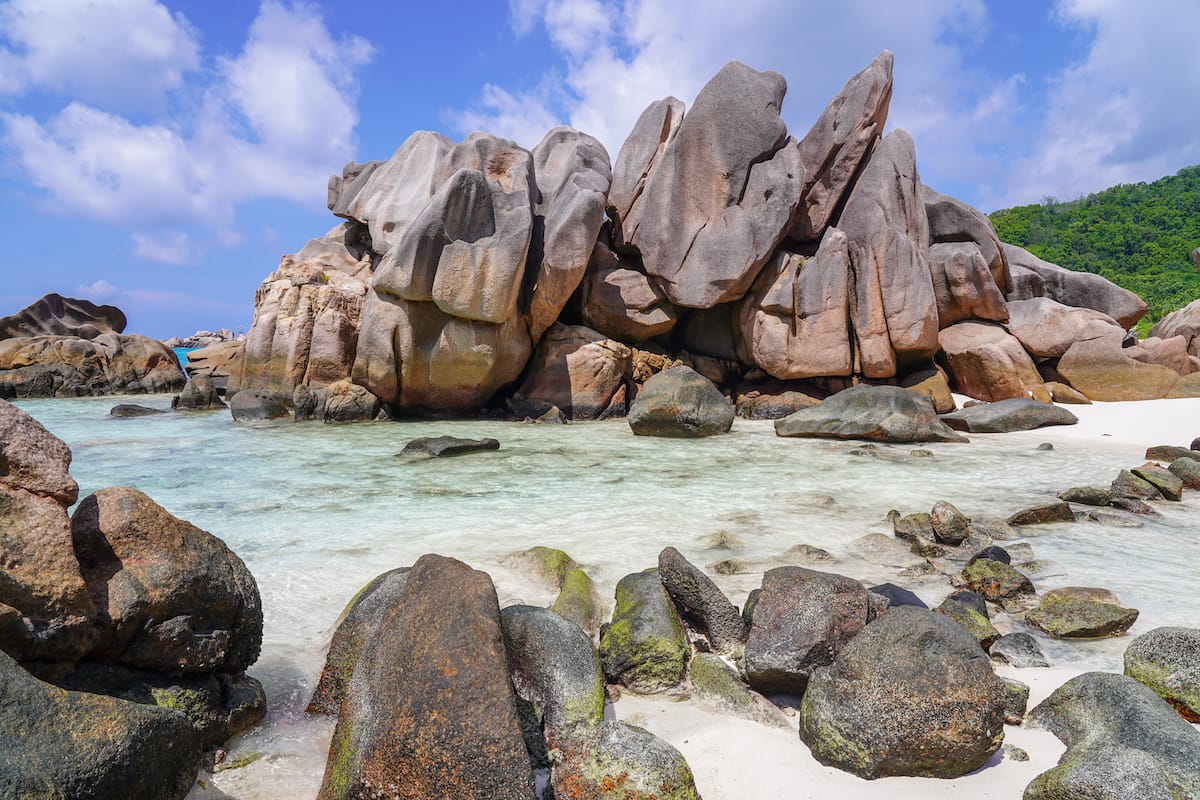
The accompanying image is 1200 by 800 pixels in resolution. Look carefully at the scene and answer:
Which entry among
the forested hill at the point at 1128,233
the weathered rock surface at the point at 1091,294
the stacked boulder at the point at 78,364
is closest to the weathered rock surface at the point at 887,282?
the weathered rock surface at the point at 1091,294

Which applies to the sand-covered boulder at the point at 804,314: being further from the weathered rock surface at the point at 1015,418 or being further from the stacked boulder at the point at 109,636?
the stacked boulder at the point at 109,636

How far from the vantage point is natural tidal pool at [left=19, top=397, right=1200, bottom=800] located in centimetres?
397

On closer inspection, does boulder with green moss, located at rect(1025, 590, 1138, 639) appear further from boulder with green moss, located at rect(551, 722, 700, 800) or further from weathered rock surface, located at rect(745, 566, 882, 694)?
boulder with green moss, located at rect(551, 722, 700, 800)

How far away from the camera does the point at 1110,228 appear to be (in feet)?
125

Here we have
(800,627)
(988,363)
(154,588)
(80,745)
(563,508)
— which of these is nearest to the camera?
(80,745)

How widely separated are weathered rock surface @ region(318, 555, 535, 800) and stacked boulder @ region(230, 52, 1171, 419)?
40.2 ft

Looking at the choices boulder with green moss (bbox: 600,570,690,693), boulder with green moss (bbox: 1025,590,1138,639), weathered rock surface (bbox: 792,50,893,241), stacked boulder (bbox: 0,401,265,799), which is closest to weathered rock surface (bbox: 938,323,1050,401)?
weathered rock surface (bbox: 792,50,893,241)

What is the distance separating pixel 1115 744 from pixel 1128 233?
44848mm

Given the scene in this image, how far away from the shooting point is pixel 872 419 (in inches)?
470

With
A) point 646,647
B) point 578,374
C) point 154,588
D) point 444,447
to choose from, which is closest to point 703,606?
point 646,647

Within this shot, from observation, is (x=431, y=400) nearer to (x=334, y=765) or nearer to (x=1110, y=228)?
(x=334, y=765)

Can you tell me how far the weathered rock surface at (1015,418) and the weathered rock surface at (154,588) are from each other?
42.8ft

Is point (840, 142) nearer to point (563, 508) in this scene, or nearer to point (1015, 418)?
point (1015, 418)

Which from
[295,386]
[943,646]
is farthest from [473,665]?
[295,386]
